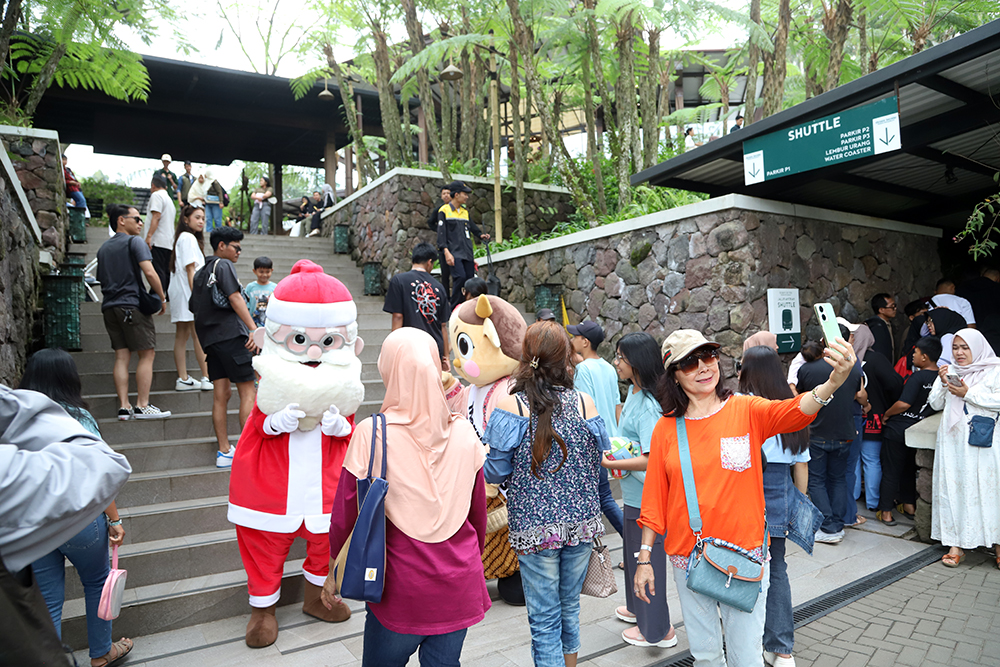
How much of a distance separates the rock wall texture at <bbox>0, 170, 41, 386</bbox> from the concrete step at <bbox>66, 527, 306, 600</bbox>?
1643 mm

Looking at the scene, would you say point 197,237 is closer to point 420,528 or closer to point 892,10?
point 420,528

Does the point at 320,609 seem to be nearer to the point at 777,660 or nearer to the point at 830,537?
the point at 777,660

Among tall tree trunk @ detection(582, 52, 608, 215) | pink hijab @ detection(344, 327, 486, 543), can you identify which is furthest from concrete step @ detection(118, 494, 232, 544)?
tall tree trunk @ detection(582, 52, 608, 215)

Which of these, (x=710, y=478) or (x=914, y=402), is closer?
(x=710, y=478)

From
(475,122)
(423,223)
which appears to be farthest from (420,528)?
(475,122)

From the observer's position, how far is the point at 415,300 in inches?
227

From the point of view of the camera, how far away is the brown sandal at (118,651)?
3186 millimetres

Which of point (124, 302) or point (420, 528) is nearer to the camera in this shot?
point (420, 528)

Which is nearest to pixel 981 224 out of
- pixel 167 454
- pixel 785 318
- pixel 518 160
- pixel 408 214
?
pixel 785 318

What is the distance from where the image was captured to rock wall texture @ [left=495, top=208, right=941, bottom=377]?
6648mm

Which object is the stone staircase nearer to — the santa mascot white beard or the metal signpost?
the santa mascot white beard

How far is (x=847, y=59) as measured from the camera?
1023 cm

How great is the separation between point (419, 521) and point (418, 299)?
12.2ft

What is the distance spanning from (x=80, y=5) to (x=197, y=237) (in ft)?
7.72
